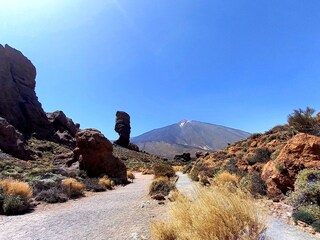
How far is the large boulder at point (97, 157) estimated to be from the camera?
2311cm

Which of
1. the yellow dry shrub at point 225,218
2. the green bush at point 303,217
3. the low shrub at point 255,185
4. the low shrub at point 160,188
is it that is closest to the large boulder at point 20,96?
the low shrub at point 160,188

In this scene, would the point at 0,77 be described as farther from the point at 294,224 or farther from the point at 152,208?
the point at 294,224

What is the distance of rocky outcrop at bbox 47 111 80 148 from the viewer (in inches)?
2274

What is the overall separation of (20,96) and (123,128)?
30.9 meters

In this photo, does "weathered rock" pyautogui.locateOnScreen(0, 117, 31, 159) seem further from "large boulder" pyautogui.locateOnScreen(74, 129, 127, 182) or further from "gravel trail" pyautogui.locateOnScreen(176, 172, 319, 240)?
"gravel trail" pyautogui.locateOnScreen(176, 172, 319, 240)

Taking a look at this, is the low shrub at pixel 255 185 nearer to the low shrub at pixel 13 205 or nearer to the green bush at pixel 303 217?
the green bush at pixel 303 217

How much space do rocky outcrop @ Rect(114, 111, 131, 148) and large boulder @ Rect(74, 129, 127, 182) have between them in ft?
185

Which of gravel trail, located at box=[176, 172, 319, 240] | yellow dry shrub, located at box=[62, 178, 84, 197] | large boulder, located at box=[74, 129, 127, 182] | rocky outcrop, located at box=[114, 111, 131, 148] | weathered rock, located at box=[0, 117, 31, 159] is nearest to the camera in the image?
gravel trail, located at box=[176, 172, 319, 240]

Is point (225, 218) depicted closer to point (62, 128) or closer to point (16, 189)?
point (16, 189)

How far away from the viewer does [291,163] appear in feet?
36.3

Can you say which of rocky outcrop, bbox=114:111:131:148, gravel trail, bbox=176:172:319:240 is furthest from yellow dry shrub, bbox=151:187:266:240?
rocky outcrop, bbox=114:111:131:148

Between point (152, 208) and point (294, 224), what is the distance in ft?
17.8

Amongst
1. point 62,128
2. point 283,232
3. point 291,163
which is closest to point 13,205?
point 283,232

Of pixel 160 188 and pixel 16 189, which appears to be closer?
pixel 16 189
